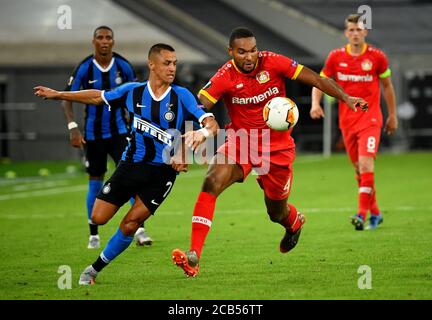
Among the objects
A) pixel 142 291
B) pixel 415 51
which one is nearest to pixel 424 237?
pixel 142 291

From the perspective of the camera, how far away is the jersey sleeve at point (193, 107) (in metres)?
8.48

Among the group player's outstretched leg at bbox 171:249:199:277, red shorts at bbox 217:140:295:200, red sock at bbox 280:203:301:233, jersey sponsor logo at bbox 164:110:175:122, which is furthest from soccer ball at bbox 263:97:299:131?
player's outstretched leg at bbox 171:249:199:277

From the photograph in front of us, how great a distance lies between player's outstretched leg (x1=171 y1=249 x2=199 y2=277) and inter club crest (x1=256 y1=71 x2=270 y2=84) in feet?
5.86

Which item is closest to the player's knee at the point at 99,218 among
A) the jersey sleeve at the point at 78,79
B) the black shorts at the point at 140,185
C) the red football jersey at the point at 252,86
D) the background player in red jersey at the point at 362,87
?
the black shorts at the point at 140,185

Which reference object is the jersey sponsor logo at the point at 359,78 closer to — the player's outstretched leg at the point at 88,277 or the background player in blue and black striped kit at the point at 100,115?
the background player in blue and black striped kit at the point at 100,115

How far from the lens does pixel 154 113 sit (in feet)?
28.3

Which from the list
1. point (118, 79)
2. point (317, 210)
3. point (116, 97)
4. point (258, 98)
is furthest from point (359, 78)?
point (116, 97)

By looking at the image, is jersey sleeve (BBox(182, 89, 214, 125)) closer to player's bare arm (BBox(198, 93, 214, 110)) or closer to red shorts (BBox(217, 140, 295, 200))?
player's bare arm (BBox(198, 93, 214, 110))

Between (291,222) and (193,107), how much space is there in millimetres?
1853

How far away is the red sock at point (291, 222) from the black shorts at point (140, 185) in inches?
60.3

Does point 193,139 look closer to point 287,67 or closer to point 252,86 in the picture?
point 252,86

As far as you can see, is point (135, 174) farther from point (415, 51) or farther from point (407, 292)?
point (415, 51)

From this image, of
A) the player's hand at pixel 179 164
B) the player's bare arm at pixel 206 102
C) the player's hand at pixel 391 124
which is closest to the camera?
the player's hand at pixel 179 164

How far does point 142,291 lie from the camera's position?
25.8ft
